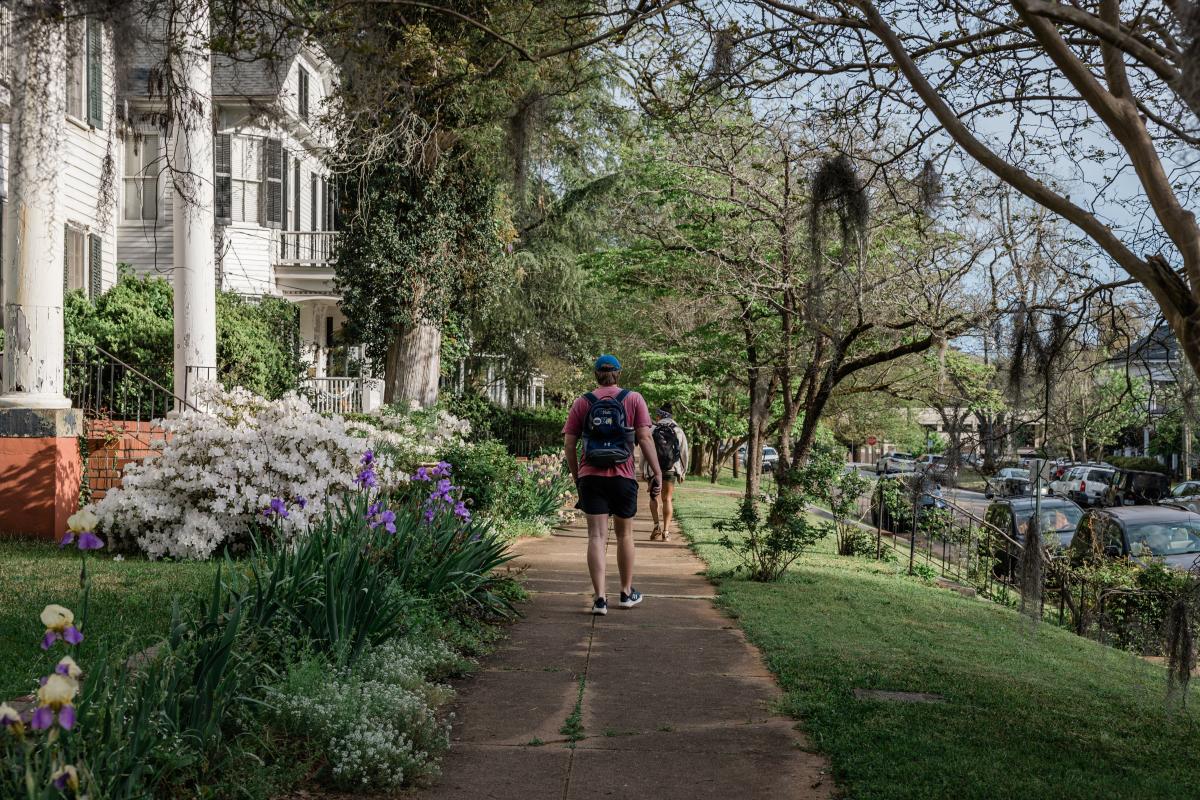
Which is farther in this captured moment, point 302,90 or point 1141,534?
point 302,90

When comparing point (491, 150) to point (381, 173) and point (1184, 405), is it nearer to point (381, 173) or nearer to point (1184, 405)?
point (381, 173)

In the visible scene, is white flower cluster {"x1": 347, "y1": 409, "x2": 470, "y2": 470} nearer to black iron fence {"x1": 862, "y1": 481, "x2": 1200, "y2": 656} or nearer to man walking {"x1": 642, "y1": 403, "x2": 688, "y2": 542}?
man walking {"x1": 642, "y1": 403, "x2": 688, "y2": 542}

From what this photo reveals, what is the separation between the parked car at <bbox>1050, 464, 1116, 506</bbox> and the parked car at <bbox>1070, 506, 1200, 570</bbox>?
2420 centimetres

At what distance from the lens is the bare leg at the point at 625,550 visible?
334 inches

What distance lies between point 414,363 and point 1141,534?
1160 cm

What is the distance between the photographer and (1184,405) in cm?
623

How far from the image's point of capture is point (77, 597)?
714 centimetres

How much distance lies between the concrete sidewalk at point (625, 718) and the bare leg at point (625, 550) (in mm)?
288

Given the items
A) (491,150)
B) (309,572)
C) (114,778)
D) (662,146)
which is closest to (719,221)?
(662,146)

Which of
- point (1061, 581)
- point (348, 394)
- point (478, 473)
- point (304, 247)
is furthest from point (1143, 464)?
point (478, 473)

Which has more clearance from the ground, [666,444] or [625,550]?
[666,444]

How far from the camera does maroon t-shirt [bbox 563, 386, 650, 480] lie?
27.5 ft

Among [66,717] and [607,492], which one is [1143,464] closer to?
[607,492]

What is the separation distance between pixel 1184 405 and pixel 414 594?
461 centimetres
